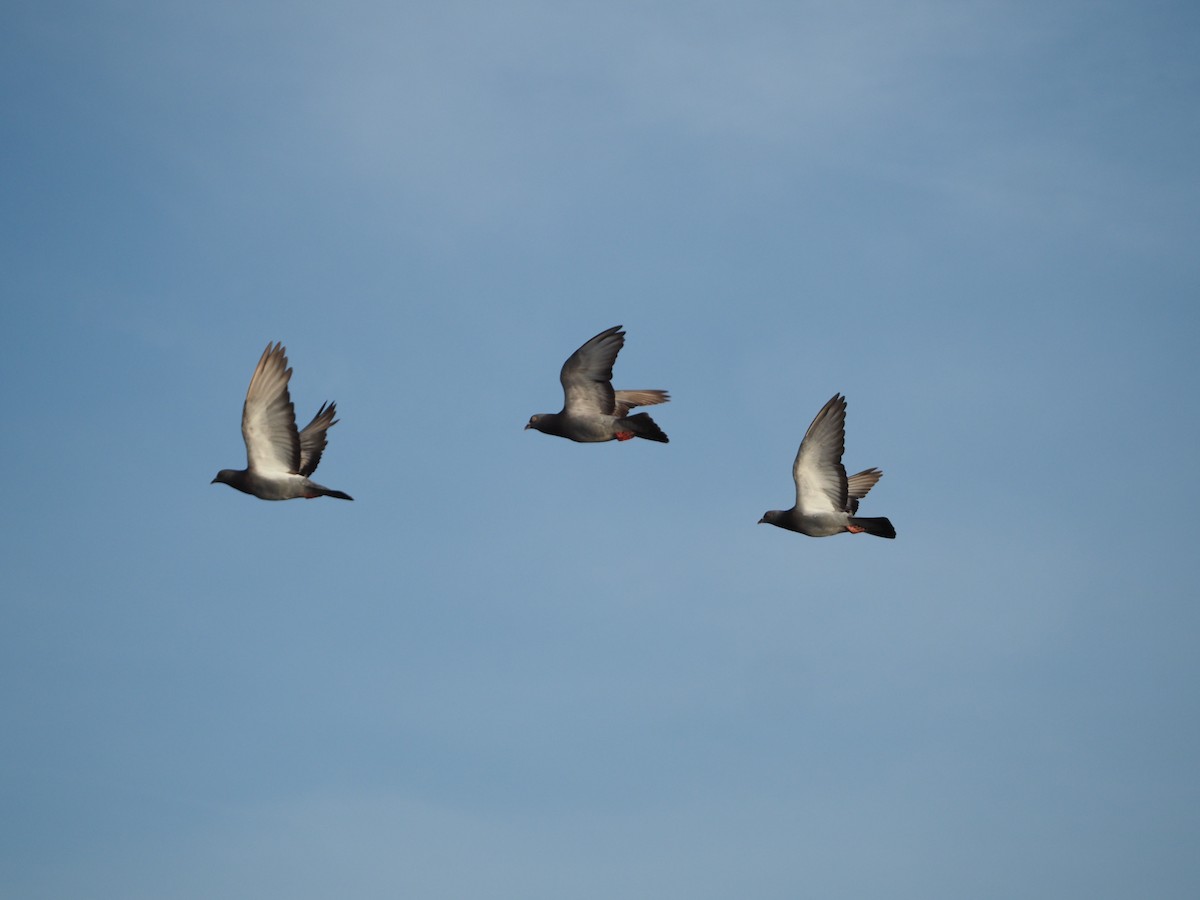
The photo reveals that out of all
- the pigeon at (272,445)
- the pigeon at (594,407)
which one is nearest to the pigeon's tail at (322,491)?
the pigeon at (272,445)

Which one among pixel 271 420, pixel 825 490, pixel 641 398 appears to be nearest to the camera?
pixel 271 420

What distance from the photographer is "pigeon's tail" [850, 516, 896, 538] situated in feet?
112

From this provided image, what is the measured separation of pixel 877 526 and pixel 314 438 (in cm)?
1339

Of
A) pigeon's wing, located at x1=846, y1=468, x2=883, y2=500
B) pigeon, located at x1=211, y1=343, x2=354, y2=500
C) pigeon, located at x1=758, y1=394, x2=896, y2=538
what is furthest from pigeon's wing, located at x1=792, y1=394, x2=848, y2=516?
pigeon, located at x1=211, y1=343, x2=354, y2=500

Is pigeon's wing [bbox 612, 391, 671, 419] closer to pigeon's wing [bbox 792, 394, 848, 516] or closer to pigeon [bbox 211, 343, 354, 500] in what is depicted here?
pigeon's wing [bbox 792, 394, 848, 516]

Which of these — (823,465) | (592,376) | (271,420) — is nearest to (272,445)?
(271,420)

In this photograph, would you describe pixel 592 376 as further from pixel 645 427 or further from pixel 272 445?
pixel 272 445

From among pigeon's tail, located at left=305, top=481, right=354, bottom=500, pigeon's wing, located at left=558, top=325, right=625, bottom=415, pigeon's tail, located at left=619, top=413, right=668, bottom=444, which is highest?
pigeon's wing, located at left=558, top=325, right=625, bottom=415

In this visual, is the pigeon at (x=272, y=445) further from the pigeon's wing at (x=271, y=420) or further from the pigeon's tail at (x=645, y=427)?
the pigeon's tail at (x=645, y=427)

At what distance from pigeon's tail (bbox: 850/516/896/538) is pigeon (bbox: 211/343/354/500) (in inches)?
464

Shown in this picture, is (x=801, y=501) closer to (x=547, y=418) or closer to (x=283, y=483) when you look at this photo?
(x=547, y=418)

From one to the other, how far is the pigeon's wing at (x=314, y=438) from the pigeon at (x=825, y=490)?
35.0 ft

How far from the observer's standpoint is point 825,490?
114ft

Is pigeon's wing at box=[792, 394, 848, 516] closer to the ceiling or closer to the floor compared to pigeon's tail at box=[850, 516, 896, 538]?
closer to the ceiling
